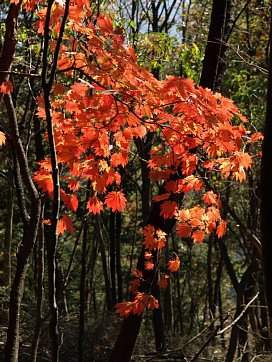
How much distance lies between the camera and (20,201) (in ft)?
15.3

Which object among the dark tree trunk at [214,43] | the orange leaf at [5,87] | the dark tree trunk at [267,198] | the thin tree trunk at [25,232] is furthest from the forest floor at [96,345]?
the dark tree trunk at [267,198]

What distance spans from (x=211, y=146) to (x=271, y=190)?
6.17ft

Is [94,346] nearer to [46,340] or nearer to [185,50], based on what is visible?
[46,340]

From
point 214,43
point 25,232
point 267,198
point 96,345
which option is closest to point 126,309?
point 25,232

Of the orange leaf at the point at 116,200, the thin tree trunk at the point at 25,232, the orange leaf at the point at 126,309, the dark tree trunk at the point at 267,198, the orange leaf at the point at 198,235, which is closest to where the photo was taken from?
the dark tree trunk at the point at 267,198

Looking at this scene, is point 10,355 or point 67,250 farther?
point 67,250

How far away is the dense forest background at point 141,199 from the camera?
3869 mm

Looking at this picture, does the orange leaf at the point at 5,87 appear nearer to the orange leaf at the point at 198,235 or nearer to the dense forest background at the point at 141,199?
the dense forest background at the point at 141,199

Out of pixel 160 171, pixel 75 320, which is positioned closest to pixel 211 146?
pixel 160 171

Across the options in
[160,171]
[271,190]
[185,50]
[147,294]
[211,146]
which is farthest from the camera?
[185,50]

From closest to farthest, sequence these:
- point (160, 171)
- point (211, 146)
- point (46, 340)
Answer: point (211, 146) < point (160, 171) < point (46, 340)

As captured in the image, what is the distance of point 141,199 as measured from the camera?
1180cm

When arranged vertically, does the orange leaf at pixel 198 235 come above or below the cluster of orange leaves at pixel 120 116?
below

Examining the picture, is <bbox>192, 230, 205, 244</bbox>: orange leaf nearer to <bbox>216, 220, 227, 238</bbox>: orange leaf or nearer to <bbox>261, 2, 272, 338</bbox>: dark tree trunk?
<bbox>216, 220, 227, 238</bbox>: orange leaf
